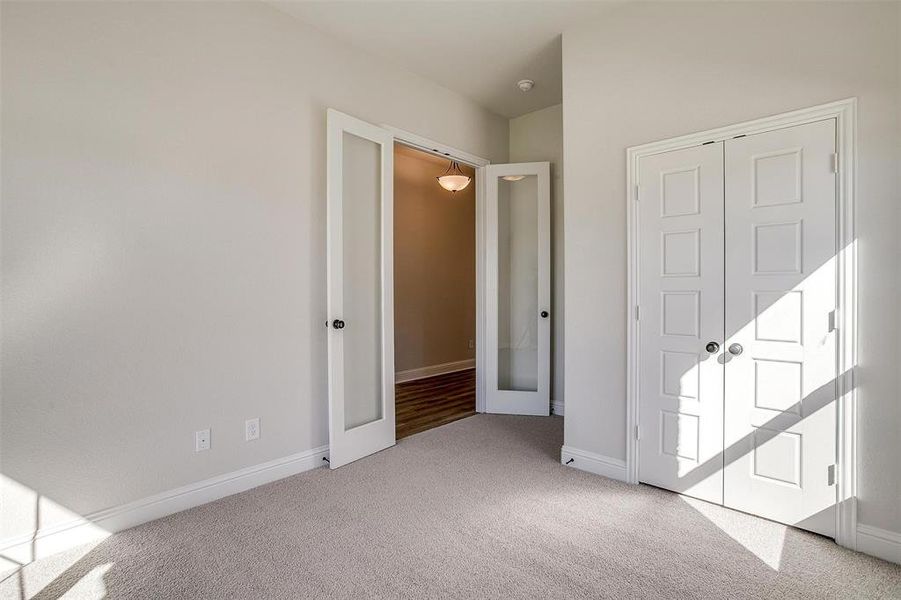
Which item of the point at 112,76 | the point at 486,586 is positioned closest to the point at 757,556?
the point at 486,586

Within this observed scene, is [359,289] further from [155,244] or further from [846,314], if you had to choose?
[846,314]

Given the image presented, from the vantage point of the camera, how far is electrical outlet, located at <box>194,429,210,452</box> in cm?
254

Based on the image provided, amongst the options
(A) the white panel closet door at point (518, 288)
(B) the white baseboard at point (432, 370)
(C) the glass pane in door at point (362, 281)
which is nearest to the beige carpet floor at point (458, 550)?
(C) the glass pane in door at point (362, 281)

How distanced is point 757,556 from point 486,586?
1.21 metres

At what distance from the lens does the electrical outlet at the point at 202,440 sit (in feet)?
8.32

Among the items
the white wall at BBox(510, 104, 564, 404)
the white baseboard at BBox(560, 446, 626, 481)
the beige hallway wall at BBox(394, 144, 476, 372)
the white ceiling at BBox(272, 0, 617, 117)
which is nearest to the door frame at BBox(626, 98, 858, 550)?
the white baseboard at BBox(560, 446, 626, 481)

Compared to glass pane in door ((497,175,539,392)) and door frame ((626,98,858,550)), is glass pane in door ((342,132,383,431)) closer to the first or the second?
glass pane in door ((497,175,539,392))

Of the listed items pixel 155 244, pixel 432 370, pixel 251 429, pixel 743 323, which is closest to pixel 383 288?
pixel 251 429

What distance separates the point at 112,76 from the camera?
223cm

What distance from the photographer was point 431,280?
6.46 meters

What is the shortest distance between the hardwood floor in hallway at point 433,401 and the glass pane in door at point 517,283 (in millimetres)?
568

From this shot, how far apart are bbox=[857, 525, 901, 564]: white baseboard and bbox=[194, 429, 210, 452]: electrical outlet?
323cm

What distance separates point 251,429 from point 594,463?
215 centimetres

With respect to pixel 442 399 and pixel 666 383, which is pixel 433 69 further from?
pixel 442 399
